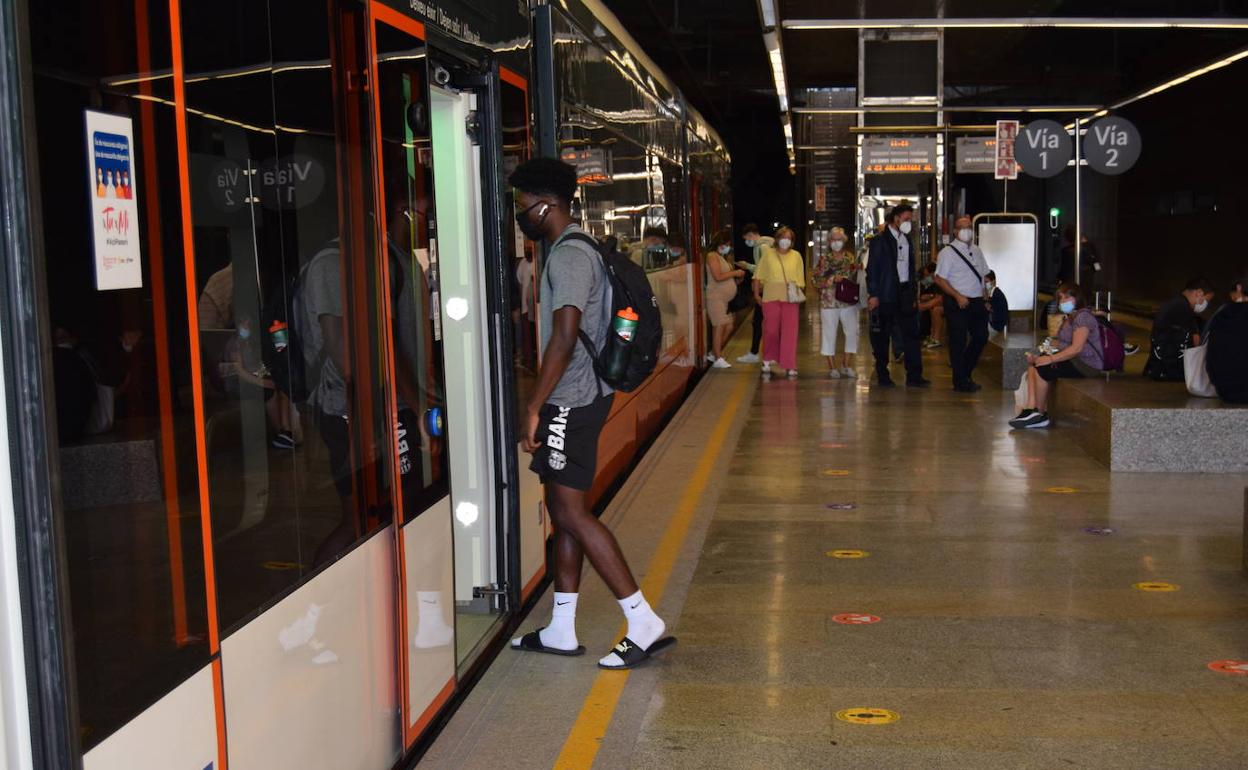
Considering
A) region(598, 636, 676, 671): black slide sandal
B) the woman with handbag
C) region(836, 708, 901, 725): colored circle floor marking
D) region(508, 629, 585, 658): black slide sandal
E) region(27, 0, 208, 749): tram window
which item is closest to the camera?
region(27, 0, 208, 749): tram window

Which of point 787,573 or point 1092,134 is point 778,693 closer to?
point 787,573

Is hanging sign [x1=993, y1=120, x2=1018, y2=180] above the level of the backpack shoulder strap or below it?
above

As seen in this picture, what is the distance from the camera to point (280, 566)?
299cm

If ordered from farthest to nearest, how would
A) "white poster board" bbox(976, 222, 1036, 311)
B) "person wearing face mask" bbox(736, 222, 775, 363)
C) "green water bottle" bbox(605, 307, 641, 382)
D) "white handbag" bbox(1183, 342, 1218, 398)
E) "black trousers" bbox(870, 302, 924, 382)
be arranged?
"white poster board" bbox(976, 222, 1036, 311) → "person wearing face mask" bbox(736, 222, 775, 363) → "black trousers" bbox(870, 302, 924, 382) → "white handbag" bbox(1183, 342, 1218, 398) → "green water bottle" bbox(605, 307, 641, 382)

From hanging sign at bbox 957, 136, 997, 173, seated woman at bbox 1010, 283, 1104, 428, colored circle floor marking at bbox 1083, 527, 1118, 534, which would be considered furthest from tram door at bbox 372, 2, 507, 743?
hanging sign at bbox 957, 136, 997, 173

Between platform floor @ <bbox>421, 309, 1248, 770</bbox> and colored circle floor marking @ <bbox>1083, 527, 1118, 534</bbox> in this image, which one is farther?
colored circle floor marking @ <bbox>1083, 527, 1118, 534</bbox>

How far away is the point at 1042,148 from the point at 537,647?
12540 millimetres

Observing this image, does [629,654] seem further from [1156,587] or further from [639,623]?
[1156,587]

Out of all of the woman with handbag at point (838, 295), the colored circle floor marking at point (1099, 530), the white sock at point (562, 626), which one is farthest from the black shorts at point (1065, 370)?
the white sock at point (562, 626)

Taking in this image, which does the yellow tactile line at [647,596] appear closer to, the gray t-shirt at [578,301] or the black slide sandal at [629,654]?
the black slide sandal at [629,654]

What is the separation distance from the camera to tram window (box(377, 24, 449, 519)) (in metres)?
3.83

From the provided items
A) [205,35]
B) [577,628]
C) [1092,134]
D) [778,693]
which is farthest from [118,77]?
[1092,134]

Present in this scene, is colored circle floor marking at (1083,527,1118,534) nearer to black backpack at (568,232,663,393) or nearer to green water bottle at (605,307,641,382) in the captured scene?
black backpack at (568,232,663,393)

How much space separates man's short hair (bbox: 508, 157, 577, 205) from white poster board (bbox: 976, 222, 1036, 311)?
46.9 feet
